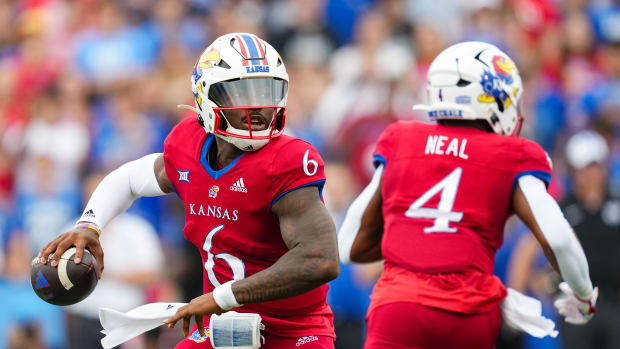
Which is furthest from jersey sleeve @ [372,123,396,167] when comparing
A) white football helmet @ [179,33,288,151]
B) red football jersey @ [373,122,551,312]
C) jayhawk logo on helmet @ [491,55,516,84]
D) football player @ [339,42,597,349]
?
white football helmet @ [179,33,288,151]

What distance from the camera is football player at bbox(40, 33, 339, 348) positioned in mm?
4512

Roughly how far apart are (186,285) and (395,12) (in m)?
4.05

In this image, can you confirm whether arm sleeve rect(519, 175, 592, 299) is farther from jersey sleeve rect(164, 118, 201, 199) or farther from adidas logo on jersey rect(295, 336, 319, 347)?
jersey sleeve rect(164, 118, 201, 199)

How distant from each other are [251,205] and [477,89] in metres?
1.40

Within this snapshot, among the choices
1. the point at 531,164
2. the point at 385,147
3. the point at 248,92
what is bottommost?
the point at 531,164

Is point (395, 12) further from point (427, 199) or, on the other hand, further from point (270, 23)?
point (427, 199)

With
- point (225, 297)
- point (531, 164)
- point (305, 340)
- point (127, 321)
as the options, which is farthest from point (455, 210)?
point (127, 321)

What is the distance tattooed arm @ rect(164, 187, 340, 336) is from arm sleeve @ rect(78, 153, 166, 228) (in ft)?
3.04

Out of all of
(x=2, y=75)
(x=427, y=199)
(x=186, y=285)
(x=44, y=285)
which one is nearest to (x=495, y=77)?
(x=427, y=199)

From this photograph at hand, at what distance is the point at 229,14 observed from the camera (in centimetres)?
1198

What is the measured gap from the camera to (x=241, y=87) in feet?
15.9

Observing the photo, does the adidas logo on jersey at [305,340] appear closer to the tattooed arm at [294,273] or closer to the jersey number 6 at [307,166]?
the tattooed arm at [294,273]

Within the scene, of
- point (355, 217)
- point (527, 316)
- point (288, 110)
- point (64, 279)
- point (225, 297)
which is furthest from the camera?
point (288, 110)

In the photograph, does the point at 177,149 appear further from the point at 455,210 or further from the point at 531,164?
the point at 531,164
